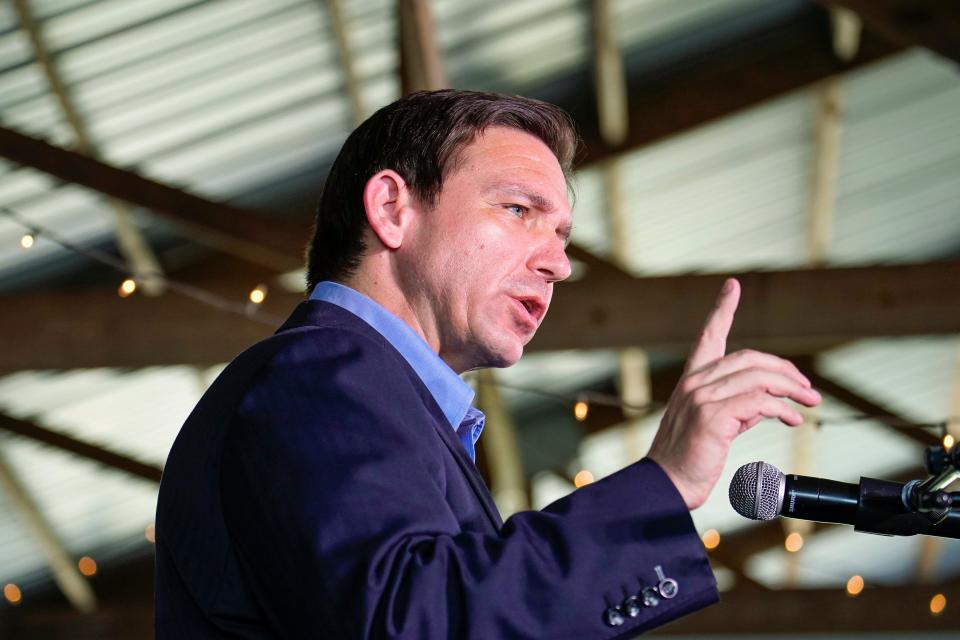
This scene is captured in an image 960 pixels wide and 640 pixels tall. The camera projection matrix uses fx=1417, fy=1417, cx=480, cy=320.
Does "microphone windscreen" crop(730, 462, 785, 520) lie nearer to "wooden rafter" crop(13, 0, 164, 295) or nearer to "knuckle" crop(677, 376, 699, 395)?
"knuckle" crop(677, 376, 699, 395)

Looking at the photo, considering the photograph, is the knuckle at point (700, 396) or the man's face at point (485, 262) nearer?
the knuckle at point (700, 396)

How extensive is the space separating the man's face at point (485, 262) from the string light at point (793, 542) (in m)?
9.29

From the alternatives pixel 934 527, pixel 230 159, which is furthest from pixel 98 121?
pixel 934 527

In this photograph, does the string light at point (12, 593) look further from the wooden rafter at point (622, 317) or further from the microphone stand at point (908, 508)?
the microphone stand at point (908, 508)

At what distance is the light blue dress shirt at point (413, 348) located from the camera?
1.28m

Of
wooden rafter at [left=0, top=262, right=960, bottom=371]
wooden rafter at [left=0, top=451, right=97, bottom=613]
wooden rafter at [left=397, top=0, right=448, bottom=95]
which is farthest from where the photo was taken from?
wooden rafter at [left=0, top=451, right=97, bottom=613]

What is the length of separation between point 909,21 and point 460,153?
9.57ft

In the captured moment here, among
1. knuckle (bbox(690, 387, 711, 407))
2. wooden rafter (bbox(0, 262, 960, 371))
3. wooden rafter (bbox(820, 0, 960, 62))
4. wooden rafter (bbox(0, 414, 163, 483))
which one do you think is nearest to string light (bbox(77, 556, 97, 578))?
wooden rafter (bbox(0, 414, 163, 483))

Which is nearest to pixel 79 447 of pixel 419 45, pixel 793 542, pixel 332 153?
pixel 332 153

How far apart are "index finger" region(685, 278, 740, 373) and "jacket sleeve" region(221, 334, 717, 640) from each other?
0.10m

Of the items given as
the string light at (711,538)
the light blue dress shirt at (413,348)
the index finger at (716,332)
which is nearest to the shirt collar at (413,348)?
the light blue dress shirt at (413,348)

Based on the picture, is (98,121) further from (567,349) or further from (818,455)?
(818,455)

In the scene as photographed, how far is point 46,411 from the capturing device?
23.6 ft

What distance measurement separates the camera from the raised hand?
1030mm
